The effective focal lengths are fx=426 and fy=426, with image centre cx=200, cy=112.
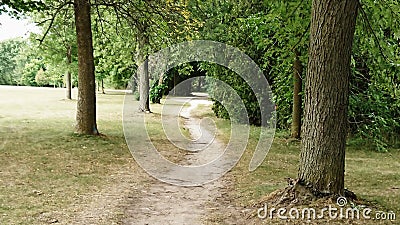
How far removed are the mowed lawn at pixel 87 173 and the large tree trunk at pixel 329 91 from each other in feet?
2.92

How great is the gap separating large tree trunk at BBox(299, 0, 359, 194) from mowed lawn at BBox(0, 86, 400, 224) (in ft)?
2.92

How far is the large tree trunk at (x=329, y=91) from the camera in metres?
5.38

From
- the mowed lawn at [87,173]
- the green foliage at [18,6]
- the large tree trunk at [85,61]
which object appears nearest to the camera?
the mowed lawn at [87,173]

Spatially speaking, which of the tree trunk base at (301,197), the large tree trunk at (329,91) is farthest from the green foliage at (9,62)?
the large tree trunk at (329,91)

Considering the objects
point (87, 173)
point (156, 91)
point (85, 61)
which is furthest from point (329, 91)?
point (156, 91)

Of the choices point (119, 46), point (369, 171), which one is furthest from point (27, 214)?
point (119, 46)

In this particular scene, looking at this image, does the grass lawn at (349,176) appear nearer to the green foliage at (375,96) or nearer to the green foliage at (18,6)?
the green foliage at (375,96)

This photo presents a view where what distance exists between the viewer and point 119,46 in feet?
63.9

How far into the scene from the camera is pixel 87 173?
8070 mm

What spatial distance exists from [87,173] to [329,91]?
4837 mm

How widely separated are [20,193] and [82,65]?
19.5 ft

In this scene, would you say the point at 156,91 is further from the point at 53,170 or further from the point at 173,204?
the point at 173,204

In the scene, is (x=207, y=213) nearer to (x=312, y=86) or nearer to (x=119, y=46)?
(x=312, y=86)

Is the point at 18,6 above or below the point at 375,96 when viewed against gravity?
above
